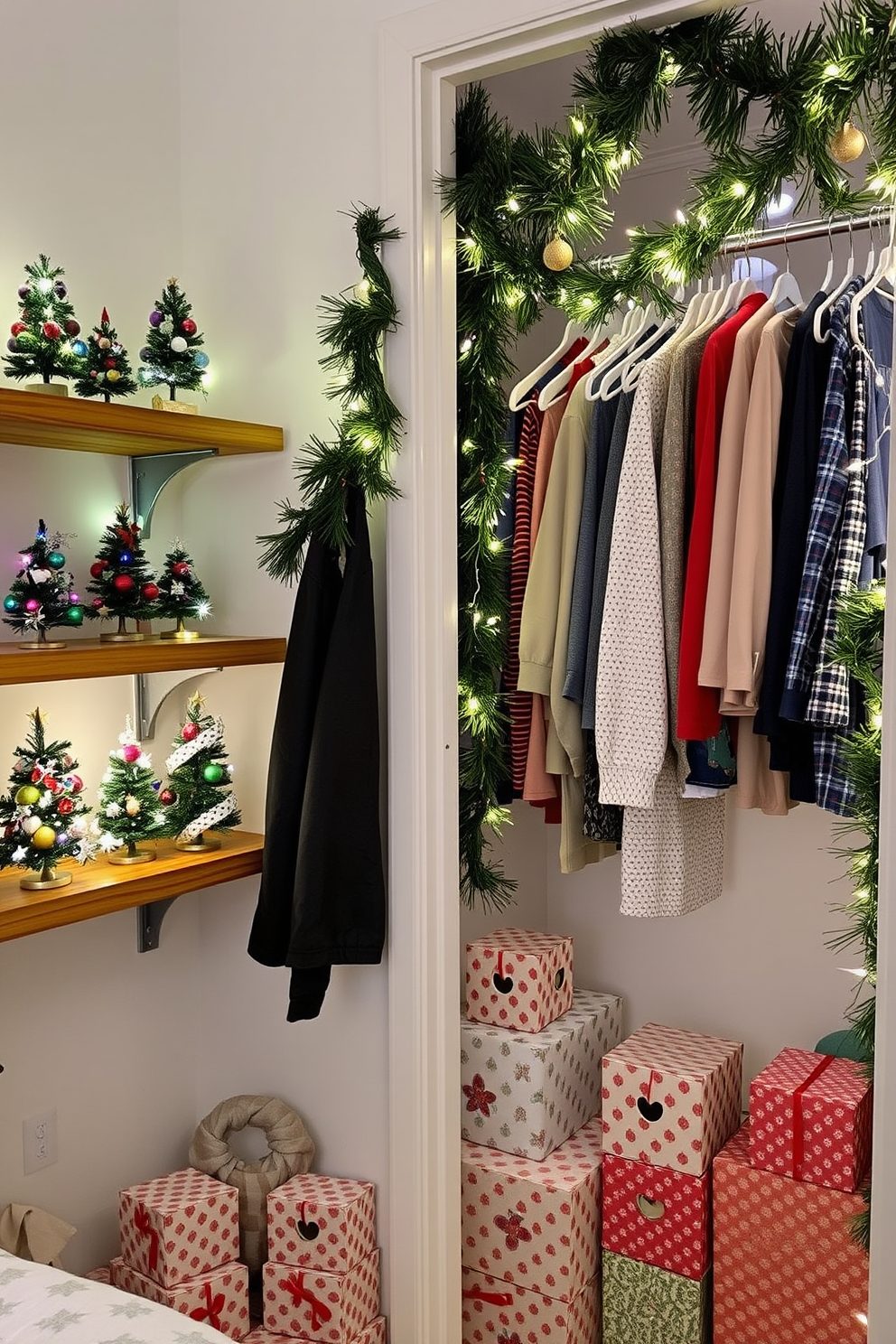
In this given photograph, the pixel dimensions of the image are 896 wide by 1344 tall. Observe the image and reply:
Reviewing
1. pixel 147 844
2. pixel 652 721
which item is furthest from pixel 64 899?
pixel 652 721

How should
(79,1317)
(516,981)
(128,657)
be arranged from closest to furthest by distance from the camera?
(79,1317) < (128,657) < (516,981)

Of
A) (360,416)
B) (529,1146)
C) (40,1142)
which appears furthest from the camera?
(529,1146)

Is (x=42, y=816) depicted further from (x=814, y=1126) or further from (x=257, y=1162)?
(x=814, y=1126)

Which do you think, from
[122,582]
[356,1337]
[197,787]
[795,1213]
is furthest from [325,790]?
[795,1213]

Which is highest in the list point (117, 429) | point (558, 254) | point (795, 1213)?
point (558, 254)

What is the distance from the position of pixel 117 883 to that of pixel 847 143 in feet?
5.51

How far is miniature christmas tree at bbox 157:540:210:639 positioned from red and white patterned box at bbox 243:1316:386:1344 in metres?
1.30

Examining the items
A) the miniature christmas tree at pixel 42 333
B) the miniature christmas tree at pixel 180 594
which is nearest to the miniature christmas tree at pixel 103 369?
the miniature christmas tree at pixel 42 333

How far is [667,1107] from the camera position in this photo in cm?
240

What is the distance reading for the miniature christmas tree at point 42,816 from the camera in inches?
73.4

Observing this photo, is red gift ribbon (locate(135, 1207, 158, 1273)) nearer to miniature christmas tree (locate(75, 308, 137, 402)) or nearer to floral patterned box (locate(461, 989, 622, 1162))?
floral patterned box (locate(461, 989, 622, 1162))

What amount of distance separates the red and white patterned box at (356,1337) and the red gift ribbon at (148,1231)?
24 centimetres

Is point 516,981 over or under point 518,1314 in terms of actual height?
over

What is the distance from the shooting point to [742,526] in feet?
6.48
